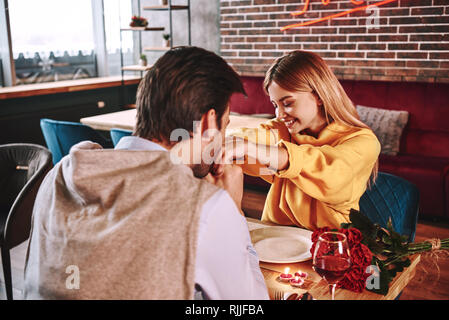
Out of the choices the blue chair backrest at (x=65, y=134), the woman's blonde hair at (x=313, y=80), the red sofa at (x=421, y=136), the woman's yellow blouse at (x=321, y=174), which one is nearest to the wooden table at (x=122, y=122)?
the blue chair backrest at (x=65, y=134)

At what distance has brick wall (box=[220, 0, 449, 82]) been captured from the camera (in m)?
3.98

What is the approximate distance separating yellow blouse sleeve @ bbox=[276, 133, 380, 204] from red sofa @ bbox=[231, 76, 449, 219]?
7.00 ft

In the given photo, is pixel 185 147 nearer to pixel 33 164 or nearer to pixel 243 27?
pixel 33 164

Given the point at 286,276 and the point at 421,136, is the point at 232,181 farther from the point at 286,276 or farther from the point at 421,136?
the point at 421,136

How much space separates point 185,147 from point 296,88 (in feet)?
2.09

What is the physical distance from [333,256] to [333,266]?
2cm

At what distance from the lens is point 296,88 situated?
154 cm

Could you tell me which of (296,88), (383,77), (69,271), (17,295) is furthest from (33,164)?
(383,77)

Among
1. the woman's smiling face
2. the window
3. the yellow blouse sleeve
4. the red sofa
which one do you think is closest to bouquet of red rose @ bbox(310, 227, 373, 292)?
the yellow blouse sleeve

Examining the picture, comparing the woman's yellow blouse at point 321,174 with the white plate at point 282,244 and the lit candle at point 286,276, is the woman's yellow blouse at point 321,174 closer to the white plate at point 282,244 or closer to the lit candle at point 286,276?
the white plate at point 282,244

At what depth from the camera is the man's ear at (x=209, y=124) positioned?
0.99 metres

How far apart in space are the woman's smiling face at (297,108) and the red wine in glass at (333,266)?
0.67 metres

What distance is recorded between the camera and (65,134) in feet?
10.2

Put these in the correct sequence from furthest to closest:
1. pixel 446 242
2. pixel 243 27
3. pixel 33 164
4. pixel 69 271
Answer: pixel 243 27 < pixel 33 164 < pixel 446 242 < pixel 69 271
